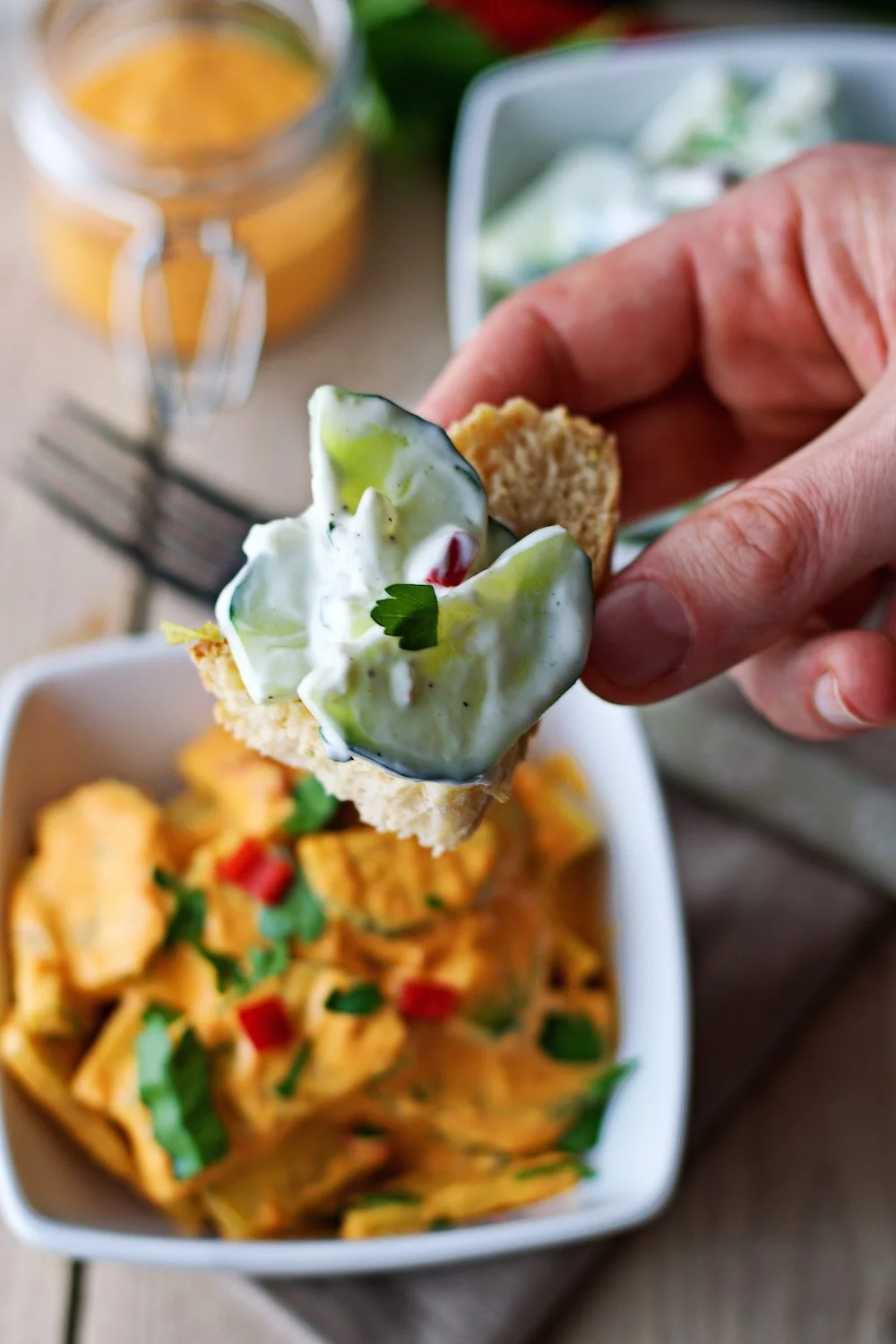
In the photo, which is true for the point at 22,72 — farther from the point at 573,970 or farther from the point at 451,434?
the point at 573,970

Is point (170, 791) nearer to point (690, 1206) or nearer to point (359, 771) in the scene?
point (359, 771)

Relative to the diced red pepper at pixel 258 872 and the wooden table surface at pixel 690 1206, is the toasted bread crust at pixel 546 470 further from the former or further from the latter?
the wooden table surface at pixel 690 1206

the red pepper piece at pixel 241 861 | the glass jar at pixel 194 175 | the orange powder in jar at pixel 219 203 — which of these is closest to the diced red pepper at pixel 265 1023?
the red pepper piece at pixel 241 861

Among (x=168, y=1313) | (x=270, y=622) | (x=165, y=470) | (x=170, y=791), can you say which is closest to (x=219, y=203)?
(x=165, y=470)

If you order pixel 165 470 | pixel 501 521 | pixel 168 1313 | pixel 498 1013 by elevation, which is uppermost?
pixel 501 521

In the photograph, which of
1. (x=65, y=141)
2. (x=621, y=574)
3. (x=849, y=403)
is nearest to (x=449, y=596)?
(x=621, y=574)

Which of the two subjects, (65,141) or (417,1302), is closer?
(417,1302)

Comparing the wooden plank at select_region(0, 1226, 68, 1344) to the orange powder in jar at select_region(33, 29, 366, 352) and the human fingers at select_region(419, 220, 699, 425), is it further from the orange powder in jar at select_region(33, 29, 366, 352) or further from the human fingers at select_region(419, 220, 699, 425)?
the orange powder in jar at select_region(33, 29, 366, 352)
